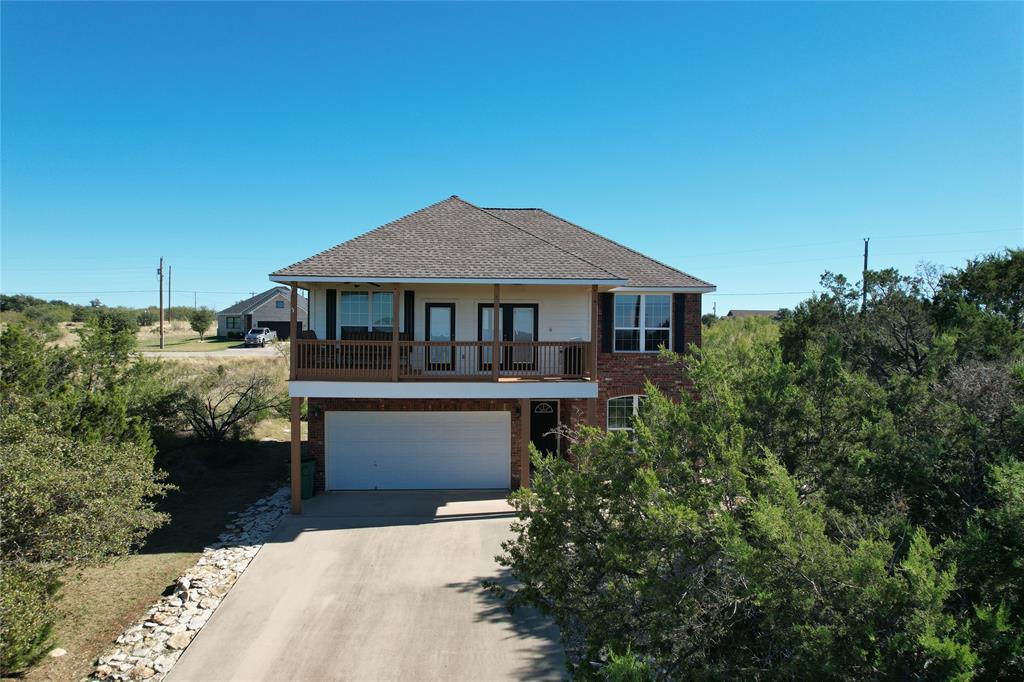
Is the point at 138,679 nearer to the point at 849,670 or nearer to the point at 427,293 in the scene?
the point at 849,670

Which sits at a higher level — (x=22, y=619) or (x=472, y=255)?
(x=472, y=255)

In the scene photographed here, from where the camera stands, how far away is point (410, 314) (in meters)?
15.4

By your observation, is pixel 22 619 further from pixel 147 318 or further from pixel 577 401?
pixel 147 318

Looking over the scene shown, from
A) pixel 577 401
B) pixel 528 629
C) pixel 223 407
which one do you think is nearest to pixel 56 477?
pixel 528 629

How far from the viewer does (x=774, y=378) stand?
7.99 metres

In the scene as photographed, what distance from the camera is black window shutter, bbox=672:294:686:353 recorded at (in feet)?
52.9

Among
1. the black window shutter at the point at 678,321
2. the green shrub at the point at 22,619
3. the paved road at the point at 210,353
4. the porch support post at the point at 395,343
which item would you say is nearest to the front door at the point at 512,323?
the porch support post at the point at 395,343

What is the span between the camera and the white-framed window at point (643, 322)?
635 inches

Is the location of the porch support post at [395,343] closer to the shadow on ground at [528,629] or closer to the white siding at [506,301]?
the white siding at [506,301]

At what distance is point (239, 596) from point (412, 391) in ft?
17.0

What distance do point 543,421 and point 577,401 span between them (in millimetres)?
1174

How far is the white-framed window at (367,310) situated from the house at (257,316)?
156ft

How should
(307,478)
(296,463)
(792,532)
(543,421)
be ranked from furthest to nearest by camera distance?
(543,421) → (307,478) → (296,463) → (792,532)

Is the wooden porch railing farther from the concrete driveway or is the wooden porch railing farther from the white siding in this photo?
the concrete driveway
